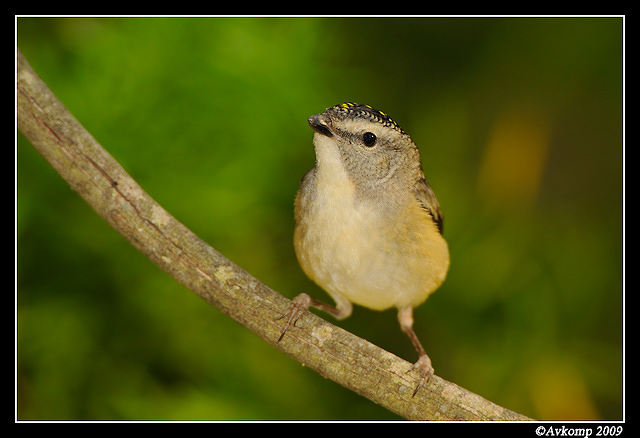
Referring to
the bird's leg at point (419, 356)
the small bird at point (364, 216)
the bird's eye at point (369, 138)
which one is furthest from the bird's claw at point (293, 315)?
the bird's eye at point (369, 138)

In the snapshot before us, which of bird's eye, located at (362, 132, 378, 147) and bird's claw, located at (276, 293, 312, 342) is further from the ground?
bird's eye, located at (362, 132, 378, 147)

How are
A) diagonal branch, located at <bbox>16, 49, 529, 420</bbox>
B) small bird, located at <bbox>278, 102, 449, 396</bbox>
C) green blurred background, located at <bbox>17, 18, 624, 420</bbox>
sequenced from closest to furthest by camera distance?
1. diagonal branch, located at <bbox>16, 49, 529, 420</bbox>
2. small bird, located at <bbox>278, 102, 449, 396</bbox>
3. green blurred background, located at <bbox>17, 18, 624, 420</bbox>

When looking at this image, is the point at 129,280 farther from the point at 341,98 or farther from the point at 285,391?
the point at 341,98

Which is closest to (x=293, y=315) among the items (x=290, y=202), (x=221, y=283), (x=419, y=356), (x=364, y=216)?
(x=221, y=283)

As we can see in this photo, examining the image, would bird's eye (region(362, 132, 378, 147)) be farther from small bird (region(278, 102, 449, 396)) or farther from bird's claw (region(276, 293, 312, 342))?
bird's claw (region(276, 293, 312, 342))

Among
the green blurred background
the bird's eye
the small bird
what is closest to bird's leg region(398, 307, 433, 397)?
the small bird

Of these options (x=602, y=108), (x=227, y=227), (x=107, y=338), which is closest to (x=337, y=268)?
(x=227, y=227)
